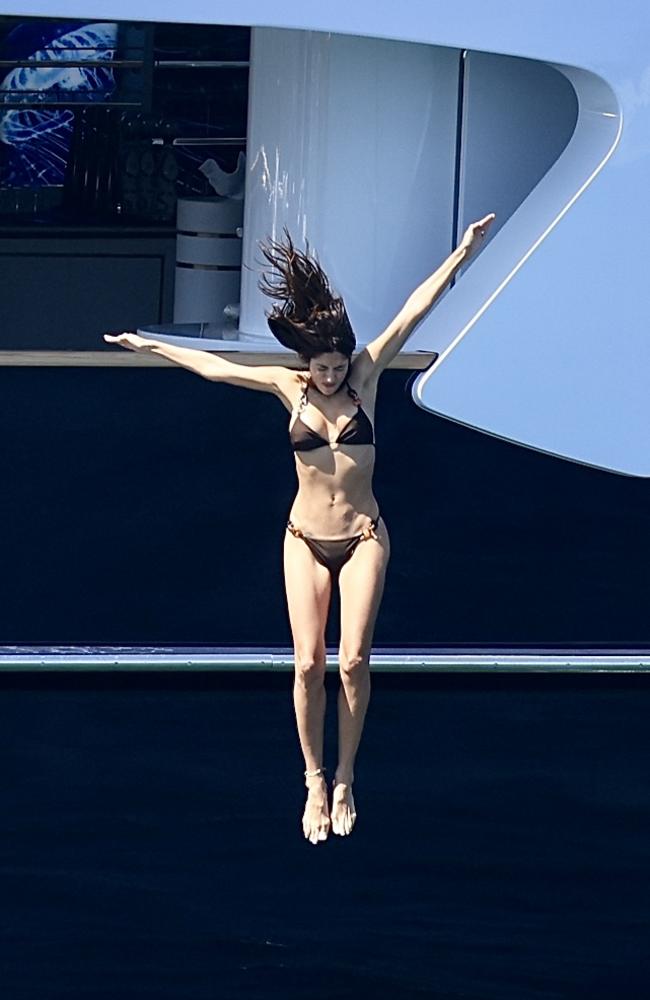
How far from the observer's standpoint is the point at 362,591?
3.66 m

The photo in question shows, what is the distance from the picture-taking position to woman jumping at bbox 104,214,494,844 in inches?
139

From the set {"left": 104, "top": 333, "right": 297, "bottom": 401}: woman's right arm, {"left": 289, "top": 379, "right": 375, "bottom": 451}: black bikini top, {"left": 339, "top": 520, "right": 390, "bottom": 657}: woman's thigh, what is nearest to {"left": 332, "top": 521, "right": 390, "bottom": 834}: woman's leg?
{"left": 339, "top": 520, "right": 390, "bottom": 657}: woman's thigh

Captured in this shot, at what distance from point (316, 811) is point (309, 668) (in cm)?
33

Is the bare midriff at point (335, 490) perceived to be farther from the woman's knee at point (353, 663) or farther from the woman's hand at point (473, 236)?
the woman's hand at point (473, 236)

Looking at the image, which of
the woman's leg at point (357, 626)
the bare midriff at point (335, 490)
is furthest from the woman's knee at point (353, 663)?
the bare midriff at point (335, 490)

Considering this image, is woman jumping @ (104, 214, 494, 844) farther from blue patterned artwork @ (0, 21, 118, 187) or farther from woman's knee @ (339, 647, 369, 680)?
blue patterned artwork @ (0, 21, 118, 187)

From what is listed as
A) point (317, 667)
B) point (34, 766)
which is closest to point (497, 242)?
point (317, 667)

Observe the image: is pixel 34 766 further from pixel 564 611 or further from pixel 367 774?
pixel 564 611

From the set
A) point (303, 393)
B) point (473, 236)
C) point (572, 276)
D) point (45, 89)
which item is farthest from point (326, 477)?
point (45, 89)

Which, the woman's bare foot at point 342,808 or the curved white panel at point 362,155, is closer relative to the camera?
the woman's bare foot at point 342,808

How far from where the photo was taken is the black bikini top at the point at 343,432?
142 inches

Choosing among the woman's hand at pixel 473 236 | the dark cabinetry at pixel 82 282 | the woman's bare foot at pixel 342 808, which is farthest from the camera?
the dark cabinetry at pixel 82 282

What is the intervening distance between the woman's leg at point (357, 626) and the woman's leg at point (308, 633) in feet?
0.15

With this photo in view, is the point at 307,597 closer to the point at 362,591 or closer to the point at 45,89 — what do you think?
the point at 362,591
